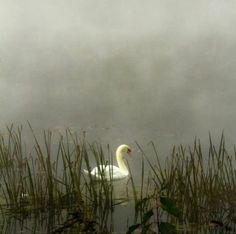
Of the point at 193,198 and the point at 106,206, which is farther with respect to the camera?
the point at 106,206

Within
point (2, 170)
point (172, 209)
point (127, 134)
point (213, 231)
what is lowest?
point (213, 231)

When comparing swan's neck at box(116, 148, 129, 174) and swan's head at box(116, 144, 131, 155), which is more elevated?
swan's head at box(116, 144, 131, 155)

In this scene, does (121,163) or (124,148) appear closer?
(121,163)

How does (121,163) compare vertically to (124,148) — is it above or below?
below

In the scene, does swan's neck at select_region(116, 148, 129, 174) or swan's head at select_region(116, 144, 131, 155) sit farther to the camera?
swan's head at select_region(116, 144, 131, 155)

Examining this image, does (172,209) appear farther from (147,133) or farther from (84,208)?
(147,133)

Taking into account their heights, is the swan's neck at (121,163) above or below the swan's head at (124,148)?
below

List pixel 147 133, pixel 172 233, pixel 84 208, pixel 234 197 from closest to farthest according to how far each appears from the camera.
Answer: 1. pixel 172 233
2. pixel 84 208
3. pixel 234 197
4. pixel 147 133

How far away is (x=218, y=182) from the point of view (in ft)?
18.2

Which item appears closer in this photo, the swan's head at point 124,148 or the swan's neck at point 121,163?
the swan's neck at point 121,163

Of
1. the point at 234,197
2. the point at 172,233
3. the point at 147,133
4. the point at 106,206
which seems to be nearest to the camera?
the point at 172,233

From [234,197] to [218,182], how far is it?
257 millimetres

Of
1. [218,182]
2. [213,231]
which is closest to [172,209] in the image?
[213,231]

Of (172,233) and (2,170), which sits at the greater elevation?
(2,170)
